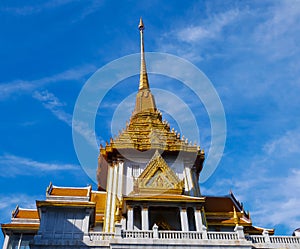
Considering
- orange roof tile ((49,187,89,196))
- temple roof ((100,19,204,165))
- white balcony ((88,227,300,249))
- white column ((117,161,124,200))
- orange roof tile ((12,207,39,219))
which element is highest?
temple roof ((100,19,204,165))

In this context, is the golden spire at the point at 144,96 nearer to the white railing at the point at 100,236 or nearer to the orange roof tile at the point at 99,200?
the orange roof tile at the point at 99,200

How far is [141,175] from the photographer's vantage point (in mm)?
25016

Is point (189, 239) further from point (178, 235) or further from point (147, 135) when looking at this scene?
point (147, 135)

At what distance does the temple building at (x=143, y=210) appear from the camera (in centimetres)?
1938

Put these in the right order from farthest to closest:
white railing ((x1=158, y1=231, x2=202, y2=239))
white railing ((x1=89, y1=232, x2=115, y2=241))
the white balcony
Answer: white railing ((x1=89, y1=232, x2=115, y2=241)), white railing ((x1=158, y1=231, x2=202, y2=239)), the white balcony

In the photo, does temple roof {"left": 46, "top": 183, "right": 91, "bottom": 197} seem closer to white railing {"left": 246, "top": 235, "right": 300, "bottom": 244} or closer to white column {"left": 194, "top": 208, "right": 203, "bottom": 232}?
white column {"left": 194, "top": 208, "right": 203, "bottom": 232}

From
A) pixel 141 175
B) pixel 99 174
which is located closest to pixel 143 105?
pixel 99 174

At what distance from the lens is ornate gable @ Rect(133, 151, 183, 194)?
24234 millimetres

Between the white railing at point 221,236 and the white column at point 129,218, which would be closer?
the white railing at point 221,236

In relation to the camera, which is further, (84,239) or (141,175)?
(141,175)

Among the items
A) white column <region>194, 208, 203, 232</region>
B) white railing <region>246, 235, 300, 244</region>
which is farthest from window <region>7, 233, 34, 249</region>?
white railing <region>246, 235, 300, 244</region>

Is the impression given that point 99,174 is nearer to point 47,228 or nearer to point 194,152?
point 194,152

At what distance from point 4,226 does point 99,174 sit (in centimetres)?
1075

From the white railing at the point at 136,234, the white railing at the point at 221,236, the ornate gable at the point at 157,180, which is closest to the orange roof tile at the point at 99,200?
the ornate gable at the point at 157,180
